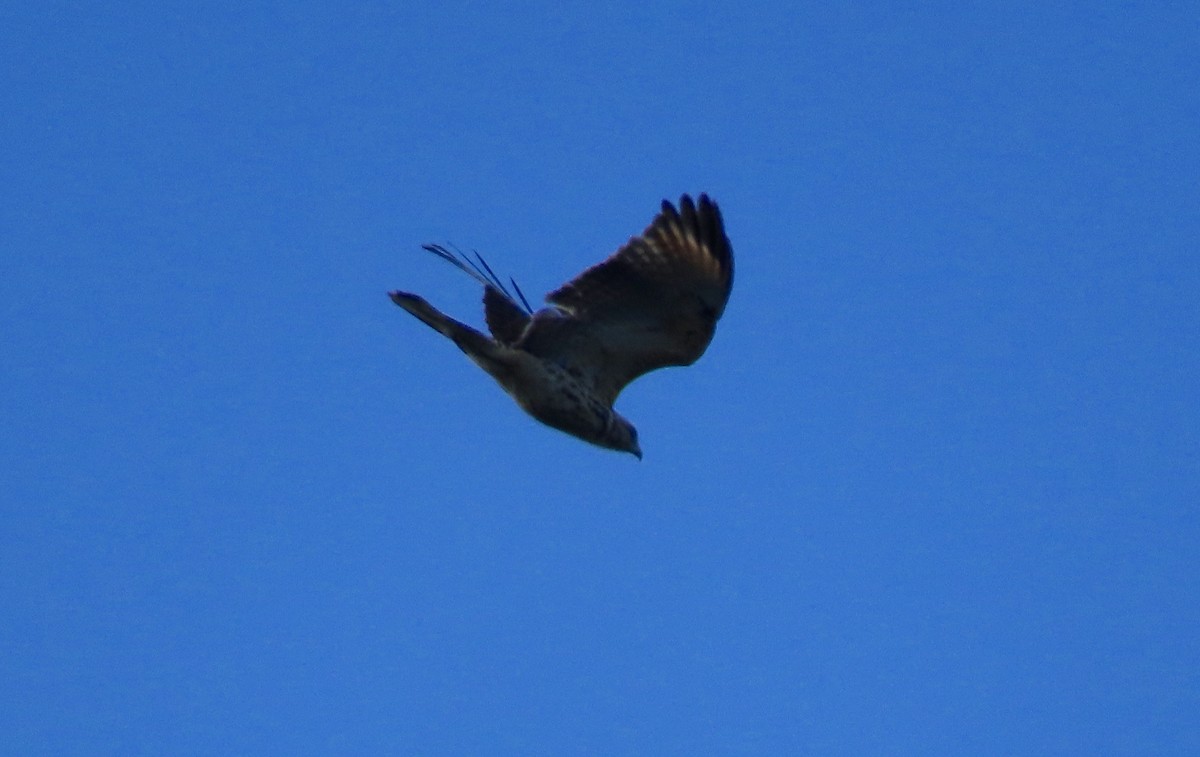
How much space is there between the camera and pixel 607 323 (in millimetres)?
7770

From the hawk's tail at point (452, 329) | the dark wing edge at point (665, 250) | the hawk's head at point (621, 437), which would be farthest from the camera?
the hawk's head at point (621, 437)

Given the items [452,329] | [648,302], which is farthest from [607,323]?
[452,329]

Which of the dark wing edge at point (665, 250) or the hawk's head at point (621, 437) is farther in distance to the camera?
the hawk's head at point (621, 437)

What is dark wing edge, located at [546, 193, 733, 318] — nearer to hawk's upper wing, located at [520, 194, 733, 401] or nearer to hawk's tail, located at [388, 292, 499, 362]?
hawk's upper wing, located at [520, 194, 733, 401]

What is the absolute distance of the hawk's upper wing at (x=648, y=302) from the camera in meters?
7.55

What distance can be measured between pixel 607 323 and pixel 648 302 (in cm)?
28

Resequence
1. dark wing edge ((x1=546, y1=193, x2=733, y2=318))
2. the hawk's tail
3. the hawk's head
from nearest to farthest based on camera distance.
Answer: the hawk's tail < dark wing edge ((x1=546, y1=193, x2=733, y2=318)) < the hawk's head

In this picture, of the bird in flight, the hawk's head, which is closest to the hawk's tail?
the bird in flight

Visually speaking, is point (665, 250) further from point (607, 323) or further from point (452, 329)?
point (452, 329)

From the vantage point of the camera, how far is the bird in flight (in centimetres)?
754

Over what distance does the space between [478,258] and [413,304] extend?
0.58m

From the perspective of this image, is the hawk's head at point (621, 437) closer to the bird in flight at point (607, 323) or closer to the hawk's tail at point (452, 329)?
the bird in flight at point (607, 323)

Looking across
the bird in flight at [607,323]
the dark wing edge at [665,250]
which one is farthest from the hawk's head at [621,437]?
the dark wing edge at [665,250]

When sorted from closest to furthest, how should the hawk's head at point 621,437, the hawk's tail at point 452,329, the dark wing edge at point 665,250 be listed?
the hawk's tail at point 452,329, the dark wing edge at point 665,250, the hawk's head at point 621,437
